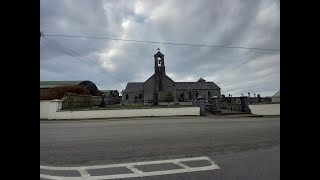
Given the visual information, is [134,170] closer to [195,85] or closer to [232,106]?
[232,106]

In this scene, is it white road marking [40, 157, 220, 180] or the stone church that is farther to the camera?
the stone church

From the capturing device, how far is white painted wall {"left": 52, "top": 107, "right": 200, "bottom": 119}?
2570cm

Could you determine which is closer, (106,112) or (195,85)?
(106,112)

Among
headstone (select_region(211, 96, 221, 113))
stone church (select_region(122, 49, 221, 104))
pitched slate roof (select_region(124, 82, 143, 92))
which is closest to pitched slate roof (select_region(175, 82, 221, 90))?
stone church (select_region(122, 49, 221, 104))

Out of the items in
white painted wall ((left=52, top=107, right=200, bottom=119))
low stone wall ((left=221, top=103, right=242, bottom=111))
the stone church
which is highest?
the stone church

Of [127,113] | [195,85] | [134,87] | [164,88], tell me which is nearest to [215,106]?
[127,113]

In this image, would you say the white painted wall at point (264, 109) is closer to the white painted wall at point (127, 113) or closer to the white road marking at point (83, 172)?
the white painted wall at point (127, 113)

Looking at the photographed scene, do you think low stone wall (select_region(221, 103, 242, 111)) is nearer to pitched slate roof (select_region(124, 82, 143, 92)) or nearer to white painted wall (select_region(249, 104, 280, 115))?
white painted wall (select_region(249, 104, 280, 115))

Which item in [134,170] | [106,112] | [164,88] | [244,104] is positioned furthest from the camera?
[164,88]

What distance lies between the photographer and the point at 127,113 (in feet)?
90.0

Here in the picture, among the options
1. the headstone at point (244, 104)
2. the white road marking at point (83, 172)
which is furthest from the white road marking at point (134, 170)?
the headstone at point (244, 104)
